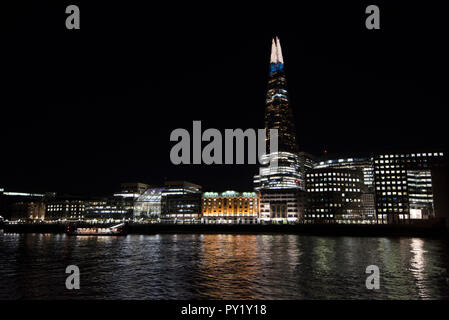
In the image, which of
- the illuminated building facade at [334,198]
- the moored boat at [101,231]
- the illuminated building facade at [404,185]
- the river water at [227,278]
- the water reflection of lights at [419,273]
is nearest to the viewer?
the river water at [227,278]

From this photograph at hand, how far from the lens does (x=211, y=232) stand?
149 metres

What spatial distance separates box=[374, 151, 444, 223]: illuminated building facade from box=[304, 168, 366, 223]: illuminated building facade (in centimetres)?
1172

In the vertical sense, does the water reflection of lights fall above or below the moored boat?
above

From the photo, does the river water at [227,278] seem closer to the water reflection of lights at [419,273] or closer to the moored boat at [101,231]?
the water reflection of lights at [419,273]

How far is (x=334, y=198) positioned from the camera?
614 feet

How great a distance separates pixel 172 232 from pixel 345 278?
121 metres

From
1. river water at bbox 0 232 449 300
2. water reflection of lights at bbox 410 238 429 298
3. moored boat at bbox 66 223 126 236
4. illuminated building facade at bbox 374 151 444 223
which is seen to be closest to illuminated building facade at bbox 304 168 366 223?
illuminated building facade at bbox 374 151 444 223

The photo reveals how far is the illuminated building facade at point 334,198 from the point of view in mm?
184750

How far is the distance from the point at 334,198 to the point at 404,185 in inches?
1334

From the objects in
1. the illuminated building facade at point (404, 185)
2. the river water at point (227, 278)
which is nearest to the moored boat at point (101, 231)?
the river water at point (227, 278)

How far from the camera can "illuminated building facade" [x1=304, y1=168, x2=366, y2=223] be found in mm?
184750

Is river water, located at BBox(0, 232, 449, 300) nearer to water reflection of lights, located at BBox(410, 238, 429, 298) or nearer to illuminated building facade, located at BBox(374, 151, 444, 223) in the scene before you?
water reflection of lights, located at BBox(410, 238, 429, 298)

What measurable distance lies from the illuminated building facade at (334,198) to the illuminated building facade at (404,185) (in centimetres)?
1172
